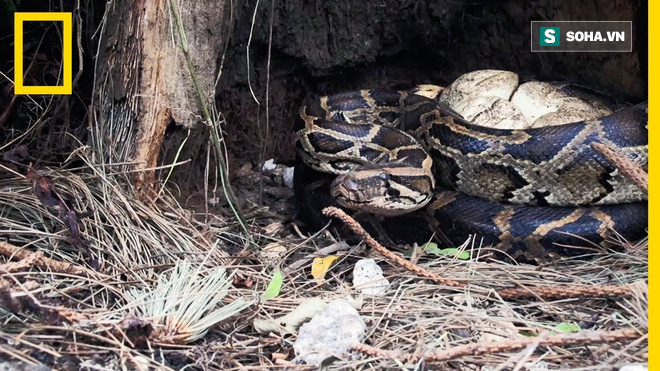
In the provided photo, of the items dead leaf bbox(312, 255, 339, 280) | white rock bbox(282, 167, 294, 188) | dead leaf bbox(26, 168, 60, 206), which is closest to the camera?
dead leaf bbox(26, 168, 60, 206)

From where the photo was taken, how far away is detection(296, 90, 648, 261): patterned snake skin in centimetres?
464

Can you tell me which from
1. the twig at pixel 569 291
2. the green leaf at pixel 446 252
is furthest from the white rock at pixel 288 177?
the twig at pixel 569 291

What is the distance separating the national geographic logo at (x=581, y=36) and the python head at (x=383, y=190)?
223 centimetres

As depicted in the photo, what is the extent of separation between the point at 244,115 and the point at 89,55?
143cm

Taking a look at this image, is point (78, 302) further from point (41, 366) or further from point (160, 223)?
point (160, 223)

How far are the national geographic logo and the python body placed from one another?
3.32 feet

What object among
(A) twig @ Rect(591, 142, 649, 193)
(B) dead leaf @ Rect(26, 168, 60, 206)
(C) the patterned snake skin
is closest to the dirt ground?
(B) dead leaf @ Rect(26, 168, 60, 206)

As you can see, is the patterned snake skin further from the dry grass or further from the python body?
the dry grass

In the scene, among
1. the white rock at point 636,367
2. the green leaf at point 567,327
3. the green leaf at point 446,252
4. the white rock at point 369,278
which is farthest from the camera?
the green leaf at point 446,252

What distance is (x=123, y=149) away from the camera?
15.5 ft

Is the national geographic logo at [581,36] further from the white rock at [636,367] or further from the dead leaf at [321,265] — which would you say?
the white rock at [636,367]

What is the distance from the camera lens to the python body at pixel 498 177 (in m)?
4.64

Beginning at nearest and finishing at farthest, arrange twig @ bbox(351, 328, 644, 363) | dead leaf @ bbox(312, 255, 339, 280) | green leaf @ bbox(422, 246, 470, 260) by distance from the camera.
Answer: twig @ bbox(351, 328, 644, 363) < dead leaf @ bbox(312, 255, 339, 280) < green leaf @ bbox(422, 246, 470, 260)

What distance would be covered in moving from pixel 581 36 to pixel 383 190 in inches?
103
